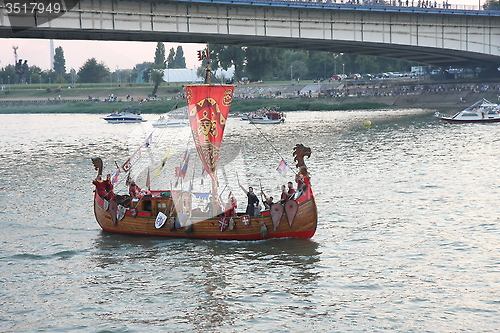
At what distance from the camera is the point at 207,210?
26.9 m

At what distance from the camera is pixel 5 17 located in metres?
47.4

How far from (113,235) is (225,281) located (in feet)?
29.5

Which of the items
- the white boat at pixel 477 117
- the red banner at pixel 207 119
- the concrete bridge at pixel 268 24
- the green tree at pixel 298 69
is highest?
the green tree at pixel 298 69

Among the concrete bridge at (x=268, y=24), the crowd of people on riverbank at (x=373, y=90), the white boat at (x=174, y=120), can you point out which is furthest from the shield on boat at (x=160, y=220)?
the crowd of people on riverbank at (x=373, y=90)

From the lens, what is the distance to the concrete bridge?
51.1 m

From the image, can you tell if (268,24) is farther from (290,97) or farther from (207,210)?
(290,97)

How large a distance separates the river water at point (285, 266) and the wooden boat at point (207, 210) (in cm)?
50

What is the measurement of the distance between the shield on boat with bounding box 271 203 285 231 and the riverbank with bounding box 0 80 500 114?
75617 millimetres

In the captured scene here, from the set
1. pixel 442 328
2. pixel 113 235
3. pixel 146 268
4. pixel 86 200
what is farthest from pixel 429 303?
pixel 86 200

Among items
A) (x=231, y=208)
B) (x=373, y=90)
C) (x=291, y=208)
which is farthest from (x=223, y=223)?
(x=373, y=90)

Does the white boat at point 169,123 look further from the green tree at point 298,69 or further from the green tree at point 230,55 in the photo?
the green tree at point 298,69

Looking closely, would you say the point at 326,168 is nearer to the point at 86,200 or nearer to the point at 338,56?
the point at 86,200

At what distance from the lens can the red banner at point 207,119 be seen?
92.4 ft

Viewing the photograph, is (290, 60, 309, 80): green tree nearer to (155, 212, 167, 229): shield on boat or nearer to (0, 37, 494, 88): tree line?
(0, 37, 494, 88): tree line
